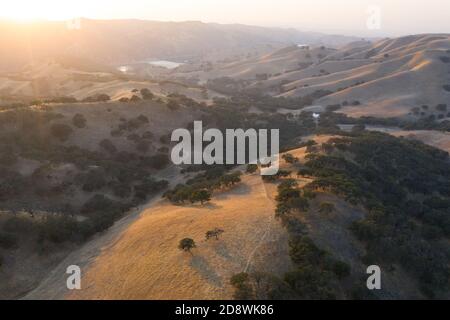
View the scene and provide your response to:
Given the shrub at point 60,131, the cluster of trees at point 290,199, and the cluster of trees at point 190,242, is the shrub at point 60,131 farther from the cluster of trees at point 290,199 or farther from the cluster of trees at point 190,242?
the cluster of trees at point 190,242

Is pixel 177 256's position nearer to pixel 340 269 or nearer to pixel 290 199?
pixel 290 199

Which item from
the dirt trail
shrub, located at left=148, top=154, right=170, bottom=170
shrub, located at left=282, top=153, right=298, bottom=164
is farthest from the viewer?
shrub, located at left=148, top=154, right=170, bottom=170

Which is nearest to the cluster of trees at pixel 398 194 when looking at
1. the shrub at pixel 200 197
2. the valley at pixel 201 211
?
the valley at pixel 201 211

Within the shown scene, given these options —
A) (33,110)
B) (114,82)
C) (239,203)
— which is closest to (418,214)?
(239,203)

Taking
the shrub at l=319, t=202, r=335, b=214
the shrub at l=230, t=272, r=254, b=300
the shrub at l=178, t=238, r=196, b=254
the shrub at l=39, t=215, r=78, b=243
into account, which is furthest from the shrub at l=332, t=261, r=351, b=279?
the shrub at l=39, t=215, r=78, b=243

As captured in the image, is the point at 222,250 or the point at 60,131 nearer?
the point at 222,250

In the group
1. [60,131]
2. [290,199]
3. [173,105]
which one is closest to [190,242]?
[290,199]

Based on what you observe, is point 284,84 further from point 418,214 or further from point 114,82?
point 418,214

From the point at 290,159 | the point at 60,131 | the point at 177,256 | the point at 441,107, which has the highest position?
the point at 60,131

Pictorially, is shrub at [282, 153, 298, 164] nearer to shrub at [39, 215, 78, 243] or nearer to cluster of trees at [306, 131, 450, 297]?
cluster of trees at [306, 131, 450, 297]
